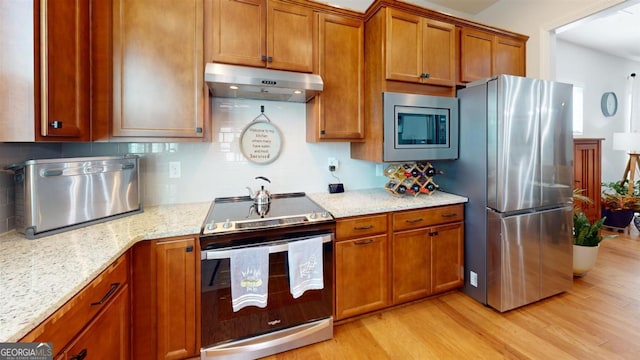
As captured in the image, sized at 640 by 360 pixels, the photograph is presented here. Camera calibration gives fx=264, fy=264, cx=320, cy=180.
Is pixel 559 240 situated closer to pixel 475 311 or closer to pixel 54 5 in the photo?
pixel 475 311

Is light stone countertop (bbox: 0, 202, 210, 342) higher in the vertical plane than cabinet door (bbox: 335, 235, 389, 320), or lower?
higher

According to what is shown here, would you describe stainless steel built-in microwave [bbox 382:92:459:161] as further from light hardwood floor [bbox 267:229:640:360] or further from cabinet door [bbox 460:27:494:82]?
light hardwood floor [bbox 267:229:640:360]

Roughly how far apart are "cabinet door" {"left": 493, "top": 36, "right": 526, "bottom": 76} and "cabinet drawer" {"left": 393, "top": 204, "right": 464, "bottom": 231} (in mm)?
1472

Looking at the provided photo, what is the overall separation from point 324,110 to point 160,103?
3.82 feet

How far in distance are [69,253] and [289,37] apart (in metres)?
1.85

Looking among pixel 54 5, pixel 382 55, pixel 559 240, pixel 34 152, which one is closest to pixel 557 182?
pixel 559 240

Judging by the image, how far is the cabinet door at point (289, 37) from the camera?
1947 mm

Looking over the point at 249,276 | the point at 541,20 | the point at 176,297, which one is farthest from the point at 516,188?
the point at 176,297

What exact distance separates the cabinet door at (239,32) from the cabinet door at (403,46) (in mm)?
987

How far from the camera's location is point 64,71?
1.30 meters

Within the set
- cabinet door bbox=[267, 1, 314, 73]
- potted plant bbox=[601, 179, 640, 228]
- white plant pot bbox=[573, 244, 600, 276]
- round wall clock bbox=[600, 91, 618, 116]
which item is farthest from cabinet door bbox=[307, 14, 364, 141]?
round wall clock bbox=[600, 91, 618, 116]

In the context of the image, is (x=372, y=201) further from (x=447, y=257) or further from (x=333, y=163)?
(x=447, y=257)

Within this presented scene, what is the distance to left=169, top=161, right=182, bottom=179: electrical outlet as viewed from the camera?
2.06m

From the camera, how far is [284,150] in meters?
2.37
